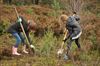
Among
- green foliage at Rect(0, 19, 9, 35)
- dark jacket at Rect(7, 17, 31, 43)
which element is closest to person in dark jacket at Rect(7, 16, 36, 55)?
dark jacket at Rect(7, 17, 31, 43)

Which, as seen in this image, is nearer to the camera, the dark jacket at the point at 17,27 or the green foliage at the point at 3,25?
the dark jacket at the point at 17,27

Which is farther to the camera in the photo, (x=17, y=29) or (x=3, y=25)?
(x=3, y=25)

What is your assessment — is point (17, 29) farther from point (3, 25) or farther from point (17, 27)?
point (3, 25)

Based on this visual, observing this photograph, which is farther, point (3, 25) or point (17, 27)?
point (3, 25)

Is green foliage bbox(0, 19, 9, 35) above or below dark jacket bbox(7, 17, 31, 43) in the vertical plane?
below

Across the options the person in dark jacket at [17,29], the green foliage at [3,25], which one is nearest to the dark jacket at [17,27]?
the person in dark jacket at [17,29]

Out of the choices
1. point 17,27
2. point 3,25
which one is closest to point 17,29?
point 17,27

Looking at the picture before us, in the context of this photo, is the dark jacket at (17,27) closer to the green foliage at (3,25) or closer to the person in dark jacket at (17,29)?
the person in dark jacket at (17,29)

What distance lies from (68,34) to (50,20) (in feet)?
18.6

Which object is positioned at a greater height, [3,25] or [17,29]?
[17,29]

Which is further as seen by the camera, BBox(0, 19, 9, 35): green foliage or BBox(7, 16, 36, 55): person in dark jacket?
BBox(0, 19, 9, 35): green foliage

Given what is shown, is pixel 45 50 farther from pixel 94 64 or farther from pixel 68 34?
pixel 94 64

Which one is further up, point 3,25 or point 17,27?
point 17,27

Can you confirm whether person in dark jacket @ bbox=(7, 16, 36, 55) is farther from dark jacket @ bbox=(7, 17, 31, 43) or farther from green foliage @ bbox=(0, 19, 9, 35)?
green foliage @ bbox=(0, 19, 9, 35)
